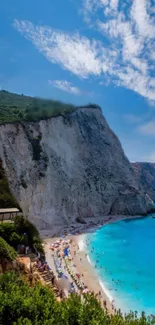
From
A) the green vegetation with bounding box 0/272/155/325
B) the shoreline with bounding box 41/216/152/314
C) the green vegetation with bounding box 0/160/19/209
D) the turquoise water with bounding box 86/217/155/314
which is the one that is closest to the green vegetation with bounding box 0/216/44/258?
the shoreline with bounding box 41/216/152/314

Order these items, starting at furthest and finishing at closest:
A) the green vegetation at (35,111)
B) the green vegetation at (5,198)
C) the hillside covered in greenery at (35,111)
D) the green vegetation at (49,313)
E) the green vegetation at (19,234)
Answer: the green vegetation at (35,111) → the hillside covered in greenery at (35,111) → the green vegetation at (5,198) → the green vegetation at (19,234) → the green vegetation at (49,313)

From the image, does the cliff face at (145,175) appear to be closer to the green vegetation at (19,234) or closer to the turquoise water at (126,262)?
the turquoise water at (126,262)

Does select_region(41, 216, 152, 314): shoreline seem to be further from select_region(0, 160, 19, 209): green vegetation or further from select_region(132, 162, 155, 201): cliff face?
select_region(132, 162, 155, 201): cliff face

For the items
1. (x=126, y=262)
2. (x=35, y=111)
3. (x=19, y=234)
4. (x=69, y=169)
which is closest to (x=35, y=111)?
(x=35, y=111)

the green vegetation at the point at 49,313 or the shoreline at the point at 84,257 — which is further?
the shoreline at the point at 84,257

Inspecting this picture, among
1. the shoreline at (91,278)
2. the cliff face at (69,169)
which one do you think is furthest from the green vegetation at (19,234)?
the cliff face at (69,169)
